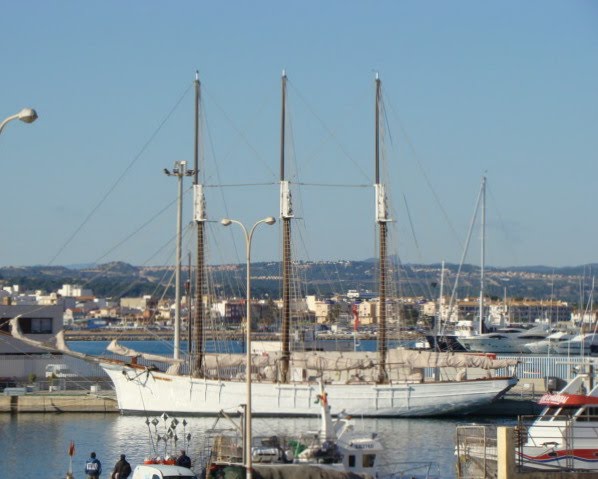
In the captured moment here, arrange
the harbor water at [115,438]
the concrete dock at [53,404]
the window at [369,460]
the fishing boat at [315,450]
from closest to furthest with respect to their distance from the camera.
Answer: the fishing boat at [315,450], the window at [369,460], the harbor water at [115,438], the concrete dock at [53,404]

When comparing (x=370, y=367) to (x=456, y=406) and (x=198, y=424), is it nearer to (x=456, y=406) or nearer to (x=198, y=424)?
(x=456, y=406)

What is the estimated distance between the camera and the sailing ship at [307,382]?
2625 inches

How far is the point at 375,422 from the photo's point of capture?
65.0 m

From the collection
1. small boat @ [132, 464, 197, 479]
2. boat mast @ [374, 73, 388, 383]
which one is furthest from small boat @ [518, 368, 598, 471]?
boat mast @ [374, 73, 388, 383]

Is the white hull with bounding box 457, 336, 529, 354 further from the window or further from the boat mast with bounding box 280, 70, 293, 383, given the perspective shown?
the window

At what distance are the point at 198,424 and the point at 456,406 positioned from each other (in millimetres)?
12951

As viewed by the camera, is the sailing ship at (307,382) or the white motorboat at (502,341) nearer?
the sailing ship at (307,382)

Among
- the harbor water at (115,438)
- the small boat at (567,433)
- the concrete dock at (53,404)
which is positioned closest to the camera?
the small boat at (567,433)

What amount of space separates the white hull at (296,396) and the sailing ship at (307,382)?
5 cm

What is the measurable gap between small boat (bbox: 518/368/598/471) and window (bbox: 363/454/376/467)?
3.93m

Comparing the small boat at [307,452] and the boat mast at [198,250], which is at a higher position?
the boat mast at [198,250]

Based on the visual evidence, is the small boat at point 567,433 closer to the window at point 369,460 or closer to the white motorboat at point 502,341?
the window at point 369,460

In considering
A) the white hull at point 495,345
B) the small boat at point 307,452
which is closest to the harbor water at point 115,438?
the small boat at point 307,452

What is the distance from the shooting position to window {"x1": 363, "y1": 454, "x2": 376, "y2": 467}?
3591 cm
